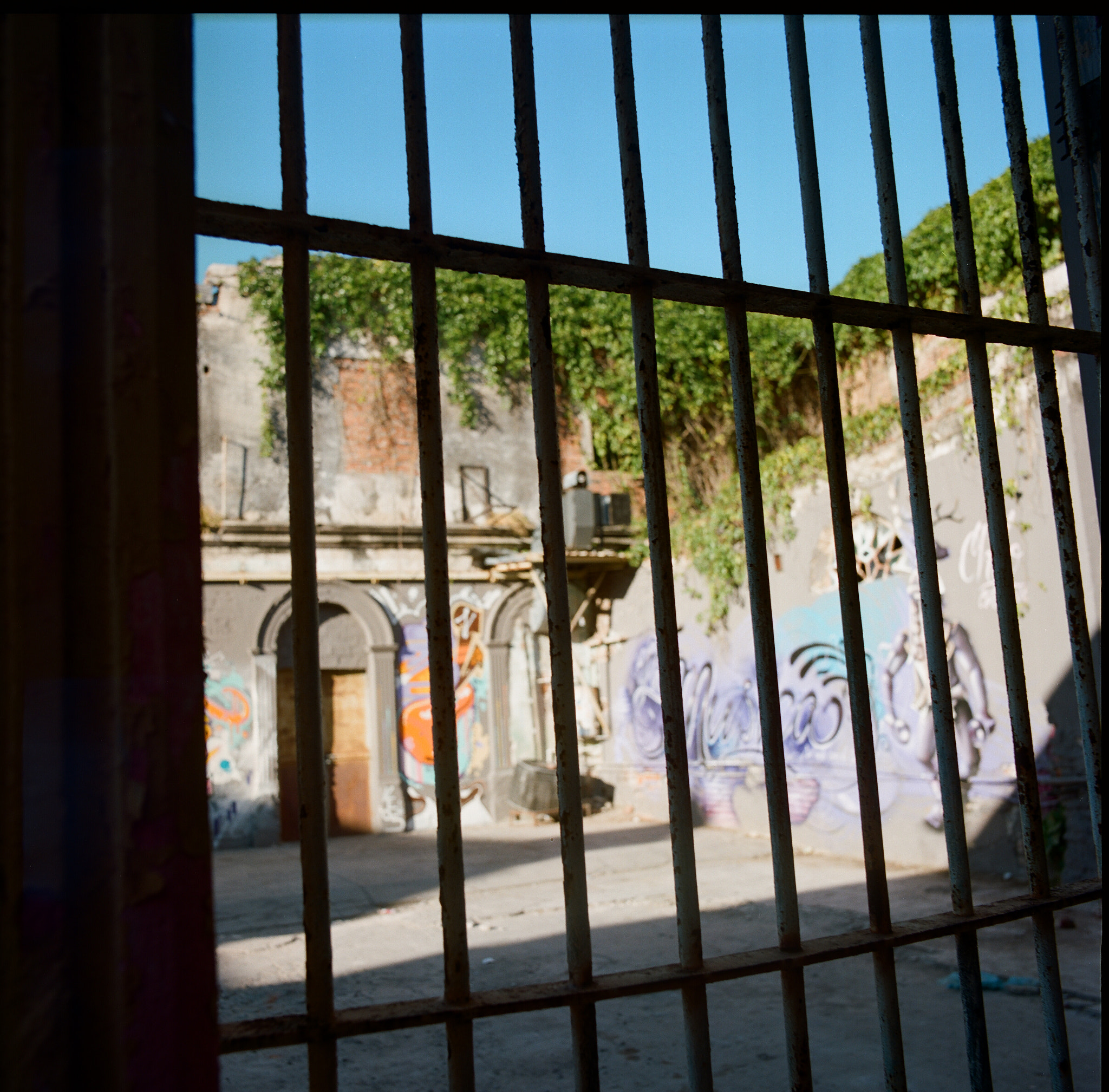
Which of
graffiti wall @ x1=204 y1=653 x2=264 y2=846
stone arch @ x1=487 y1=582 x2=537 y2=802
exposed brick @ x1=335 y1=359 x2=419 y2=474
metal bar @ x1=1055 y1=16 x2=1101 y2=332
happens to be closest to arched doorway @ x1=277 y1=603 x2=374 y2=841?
graffiti wall @ x1=204 y1=653 x2=264 y2=846

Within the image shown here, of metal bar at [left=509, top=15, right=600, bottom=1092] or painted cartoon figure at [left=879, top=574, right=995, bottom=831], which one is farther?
painted cartoon figure at [left=879, top=574, right=995, bottom=831]

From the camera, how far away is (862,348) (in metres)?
11.5

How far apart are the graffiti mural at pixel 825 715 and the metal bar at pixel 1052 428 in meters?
3.20

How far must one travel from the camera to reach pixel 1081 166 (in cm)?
241

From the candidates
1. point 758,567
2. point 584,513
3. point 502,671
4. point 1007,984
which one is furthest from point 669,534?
point 502,671

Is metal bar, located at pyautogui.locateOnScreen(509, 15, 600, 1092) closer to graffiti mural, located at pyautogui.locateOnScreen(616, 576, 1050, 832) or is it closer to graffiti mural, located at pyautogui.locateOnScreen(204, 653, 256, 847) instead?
graffiti mural, located at pyautogui.locateOnScreen(616, 576, 1050, 832)

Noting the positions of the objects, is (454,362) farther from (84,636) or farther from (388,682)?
(84,636)

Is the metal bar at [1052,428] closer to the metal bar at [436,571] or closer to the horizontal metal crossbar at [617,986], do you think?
the horizontal metal crossbar at [617,986]

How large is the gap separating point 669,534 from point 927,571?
0.76 metres

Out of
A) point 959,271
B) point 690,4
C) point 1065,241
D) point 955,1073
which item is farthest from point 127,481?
point 955,1073

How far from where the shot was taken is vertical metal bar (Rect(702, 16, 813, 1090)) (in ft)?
5.64

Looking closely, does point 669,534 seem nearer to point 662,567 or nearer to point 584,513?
point 662,567

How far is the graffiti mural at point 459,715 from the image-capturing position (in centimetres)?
1276

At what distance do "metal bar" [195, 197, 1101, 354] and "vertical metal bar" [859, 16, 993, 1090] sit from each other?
0.10 m
